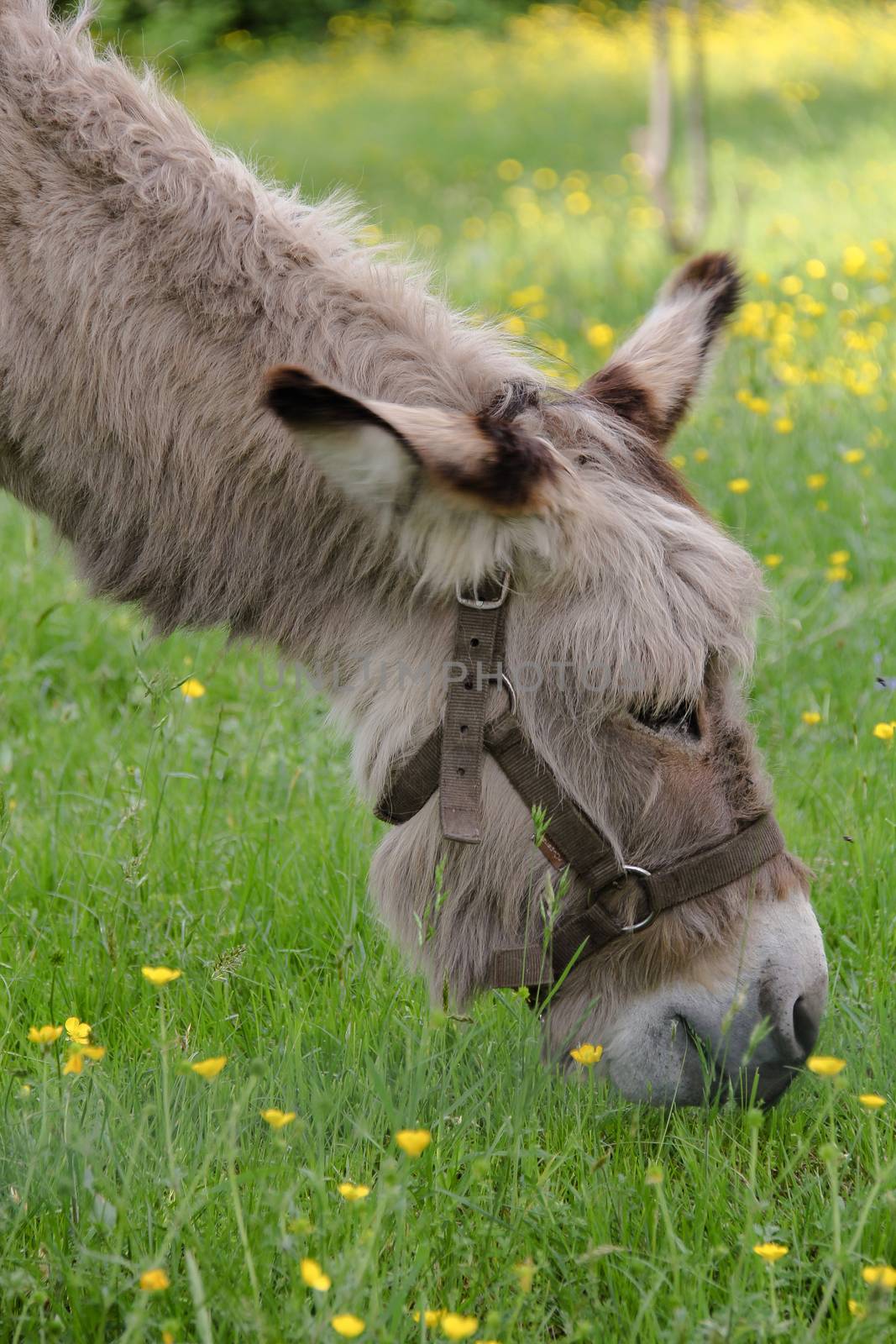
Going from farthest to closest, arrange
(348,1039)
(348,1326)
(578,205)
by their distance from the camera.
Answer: (578,205) < (348,1039) < (348,1326)

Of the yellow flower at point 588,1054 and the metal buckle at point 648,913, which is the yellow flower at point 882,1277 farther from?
the metal buckle at point 648,913

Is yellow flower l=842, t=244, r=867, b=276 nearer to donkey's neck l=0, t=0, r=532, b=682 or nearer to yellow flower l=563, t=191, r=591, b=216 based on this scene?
yellow flower l=563, t=191, r=591, b=216

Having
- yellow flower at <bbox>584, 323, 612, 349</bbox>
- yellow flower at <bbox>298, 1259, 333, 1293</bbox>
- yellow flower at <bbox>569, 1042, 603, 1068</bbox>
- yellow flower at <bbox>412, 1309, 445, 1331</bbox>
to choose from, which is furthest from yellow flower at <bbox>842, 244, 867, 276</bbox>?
yellow flower at <bbox>298, 1259, 333, 1293</bbox>

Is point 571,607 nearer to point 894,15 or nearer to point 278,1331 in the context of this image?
point 278,1331

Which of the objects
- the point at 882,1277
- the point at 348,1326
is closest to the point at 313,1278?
the point at 348,1326

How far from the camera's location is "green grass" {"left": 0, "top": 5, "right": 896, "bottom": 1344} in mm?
1805

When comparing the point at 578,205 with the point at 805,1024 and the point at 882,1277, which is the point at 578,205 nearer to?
the point at 805,1024

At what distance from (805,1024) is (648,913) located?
1.06ft

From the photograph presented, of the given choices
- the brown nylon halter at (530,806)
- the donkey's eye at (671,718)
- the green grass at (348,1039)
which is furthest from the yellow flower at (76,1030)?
the donkey's eye at (671,718)

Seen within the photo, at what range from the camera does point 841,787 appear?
3.42m

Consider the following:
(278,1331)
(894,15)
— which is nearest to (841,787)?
(278,1331)

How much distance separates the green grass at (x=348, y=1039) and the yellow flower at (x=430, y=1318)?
0.05m

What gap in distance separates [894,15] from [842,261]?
13.7 metres

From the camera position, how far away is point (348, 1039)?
2428mm
